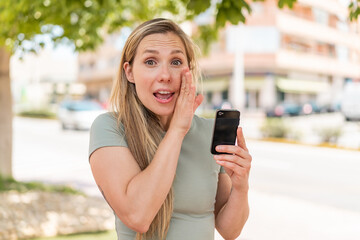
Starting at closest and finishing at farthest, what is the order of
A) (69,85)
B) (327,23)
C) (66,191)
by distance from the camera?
1. (66,191)
2. (327,23)
3. (69,85)

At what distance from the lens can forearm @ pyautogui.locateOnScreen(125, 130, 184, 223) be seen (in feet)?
4.66

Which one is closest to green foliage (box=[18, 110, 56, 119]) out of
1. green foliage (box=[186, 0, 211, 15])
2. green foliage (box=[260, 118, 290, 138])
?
green foliage (box=[260, 118, 290, 138])

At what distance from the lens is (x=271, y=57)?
35.5m

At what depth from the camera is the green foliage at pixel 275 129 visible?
59.0 feet

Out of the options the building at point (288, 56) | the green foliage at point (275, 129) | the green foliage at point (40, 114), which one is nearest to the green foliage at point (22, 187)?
the green foliage at point (275, 129)

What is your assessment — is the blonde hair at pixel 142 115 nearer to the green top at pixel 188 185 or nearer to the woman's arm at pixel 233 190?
the green top at pixel 188 185

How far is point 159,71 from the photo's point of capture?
5.12 feet

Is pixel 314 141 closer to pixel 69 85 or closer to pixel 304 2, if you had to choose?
pixel 304 2

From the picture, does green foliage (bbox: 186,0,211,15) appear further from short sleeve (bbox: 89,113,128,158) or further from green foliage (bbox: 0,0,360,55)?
short sleeve (bbox: 89,113,128,158)

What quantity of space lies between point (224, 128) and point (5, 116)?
5.70 metres

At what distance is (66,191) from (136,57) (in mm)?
5611

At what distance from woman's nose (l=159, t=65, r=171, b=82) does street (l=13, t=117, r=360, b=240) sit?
4.16m

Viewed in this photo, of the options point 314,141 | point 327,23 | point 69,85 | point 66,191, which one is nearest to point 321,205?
point 66,191

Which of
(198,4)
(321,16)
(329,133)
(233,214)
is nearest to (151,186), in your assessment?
(233,214)
